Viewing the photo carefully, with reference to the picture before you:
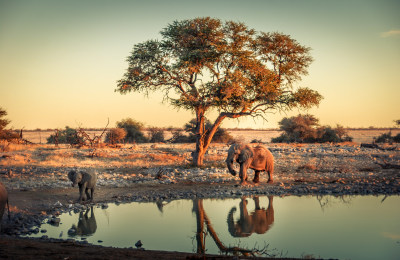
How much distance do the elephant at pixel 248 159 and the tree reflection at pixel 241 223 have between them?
7.69 ft

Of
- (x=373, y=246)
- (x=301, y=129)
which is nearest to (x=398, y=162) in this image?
(x=373, y=246)

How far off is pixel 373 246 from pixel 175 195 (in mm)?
7401

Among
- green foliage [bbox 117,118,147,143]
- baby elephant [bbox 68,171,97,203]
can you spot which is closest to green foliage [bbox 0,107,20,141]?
green foliage [bbox 117,118,147,143]

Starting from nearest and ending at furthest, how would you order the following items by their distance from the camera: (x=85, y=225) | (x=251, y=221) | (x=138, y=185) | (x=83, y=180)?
(x=85, y=225) → (x=251, y=221) → (x=83, y=180) → (x=138, y=185)

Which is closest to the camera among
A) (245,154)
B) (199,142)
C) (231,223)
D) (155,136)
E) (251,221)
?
(231,223)

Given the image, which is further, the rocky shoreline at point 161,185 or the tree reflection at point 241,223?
the rocky shoreline at point 161,185

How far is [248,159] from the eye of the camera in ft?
53.4

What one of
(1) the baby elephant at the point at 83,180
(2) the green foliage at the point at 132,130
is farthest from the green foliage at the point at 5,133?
(1) the baby elephant at the point at 83,180

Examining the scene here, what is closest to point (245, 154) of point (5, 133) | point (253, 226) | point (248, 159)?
point (248, 159)

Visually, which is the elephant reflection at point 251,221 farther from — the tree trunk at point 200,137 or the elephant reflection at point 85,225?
the tree trunk at point 200,137

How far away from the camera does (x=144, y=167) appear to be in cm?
2219

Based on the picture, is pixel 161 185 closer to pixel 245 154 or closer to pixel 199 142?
pixel 245 154

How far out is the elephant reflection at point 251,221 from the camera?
10.0 metres

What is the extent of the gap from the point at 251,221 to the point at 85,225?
470cm
